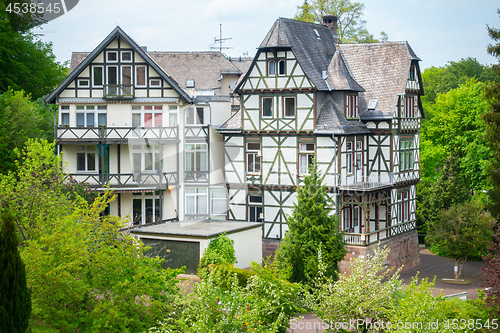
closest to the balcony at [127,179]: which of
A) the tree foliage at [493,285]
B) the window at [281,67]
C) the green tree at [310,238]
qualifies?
the window at [281,67]

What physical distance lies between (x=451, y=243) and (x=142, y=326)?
24.7 meters

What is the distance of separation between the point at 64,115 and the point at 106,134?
108 inches

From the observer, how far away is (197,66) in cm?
4416

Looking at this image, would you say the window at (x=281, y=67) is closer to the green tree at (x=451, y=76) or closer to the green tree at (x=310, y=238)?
the green tree at (x=310, y=238)

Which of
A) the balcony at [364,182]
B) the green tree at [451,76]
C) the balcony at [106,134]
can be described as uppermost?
the green tree at [451,76]

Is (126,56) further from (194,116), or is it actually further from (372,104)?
(372,104)

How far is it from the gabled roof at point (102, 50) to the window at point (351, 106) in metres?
8.12

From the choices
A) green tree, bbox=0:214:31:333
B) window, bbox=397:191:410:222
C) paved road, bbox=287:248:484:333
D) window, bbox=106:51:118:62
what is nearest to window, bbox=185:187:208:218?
window, bbox=106:51:118:62

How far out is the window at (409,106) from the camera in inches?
1679

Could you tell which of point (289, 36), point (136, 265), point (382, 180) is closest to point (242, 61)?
point (289, 36)

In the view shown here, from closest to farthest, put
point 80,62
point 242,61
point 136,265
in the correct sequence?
point 136,265, point 80,62, point 242,61

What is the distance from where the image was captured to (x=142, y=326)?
2130 cm

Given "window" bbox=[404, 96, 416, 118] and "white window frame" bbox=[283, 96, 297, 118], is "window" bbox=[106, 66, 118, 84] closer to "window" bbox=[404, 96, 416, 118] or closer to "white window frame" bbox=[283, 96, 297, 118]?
"white window frame" bbox=[283, 96, 297, 118]

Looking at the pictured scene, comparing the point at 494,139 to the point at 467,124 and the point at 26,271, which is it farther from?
the point at 26,271
